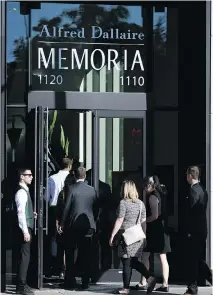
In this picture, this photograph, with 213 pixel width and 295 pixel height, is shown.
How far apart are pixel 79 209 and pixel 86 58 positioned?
2434mm

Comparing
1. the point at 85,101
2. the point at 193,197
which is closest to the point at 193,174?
the point at 193,197

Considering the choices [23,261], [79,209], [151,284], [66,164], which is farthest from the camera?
[66,164]

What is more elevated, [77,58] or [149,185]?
[77,58]

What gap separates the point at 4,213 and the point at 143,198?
7.24 feet

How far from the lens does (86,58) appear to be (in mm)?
13133

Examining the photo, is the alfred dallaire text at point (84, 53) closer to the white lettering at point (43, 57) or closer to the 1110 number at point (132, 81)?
the white lettering at point (43, 57)

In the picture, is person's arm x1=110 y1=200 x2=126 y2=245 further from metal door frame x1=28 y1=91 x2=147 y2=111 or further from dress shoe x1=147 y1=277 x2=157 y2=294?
metal door frame x1=28 y1=91 x2=147 y2=111

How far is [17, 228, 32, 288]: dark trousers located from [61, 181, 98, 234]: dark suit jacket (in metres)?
0.65

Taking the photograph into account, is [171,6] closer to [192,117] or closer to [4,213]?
[192,117]

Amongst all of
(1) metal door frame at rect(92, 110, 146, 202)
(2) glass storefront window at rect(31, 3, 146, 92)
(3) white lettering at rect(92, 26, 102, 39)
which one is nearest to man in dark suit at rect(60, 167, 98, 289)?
(1) metal door frame at rect(92, 110, 146, 202)

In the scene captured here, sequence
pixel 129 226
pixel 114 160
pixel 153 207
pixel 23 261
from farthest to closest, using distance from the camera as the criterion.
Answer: pixel 114 160
pixel 153 207
pixel 23 261
pixel 129 226

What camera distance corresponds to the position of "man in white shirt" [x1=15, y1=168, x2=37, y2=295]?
38.9 ft

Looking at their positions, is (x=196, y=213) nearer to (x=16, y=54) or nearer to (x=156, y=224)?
(x=156, y=224)

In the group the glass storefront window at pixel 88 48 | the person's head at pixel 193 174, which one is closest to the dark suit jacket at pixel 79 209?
the person's head at pixel 193 174
